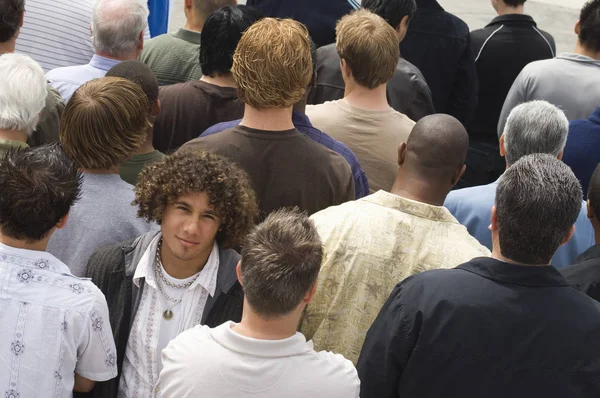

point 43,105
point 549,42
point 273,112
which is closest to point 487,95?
point 549,42

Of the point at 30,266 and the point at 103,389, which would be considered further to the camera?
the point at 103,389

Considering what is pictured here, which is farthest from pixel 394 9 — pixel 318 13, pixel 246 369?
pixel 246 369

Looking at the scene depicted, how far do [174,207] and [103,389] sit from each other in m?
0.61

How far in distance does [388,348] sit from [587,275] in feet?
2.75

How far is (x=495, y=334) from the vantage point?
2.62m

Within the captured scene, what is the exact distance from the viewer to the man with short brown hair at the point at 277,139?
3312 millimetres

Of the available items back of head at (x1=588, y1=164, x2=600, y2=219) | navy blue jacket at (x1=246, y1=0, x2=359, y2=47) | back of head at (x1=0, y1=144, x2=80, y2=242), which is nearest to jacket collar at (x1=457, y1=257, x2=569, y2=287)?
back of head at (x1=588, y1=164, x2=600, y2=219)

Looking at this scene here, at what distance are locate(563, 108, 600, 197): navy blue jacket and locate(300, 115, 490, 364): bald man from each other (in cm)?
156

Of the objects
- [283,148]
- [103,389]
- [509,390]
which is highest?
[283,148]

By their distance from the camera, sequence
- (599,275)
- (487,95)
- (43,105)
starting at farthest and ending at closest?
(487,95) → (43,105) → (599,275)

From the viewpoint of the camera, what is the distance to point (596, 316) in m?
2.63

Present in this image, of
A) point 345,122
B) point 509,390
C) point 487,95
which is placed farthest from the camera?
point 487,95

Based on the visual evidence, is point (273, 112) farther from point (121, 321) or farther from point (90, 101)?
point (121, 321)

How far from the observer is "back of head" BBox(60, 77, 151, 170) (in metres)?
3.23
